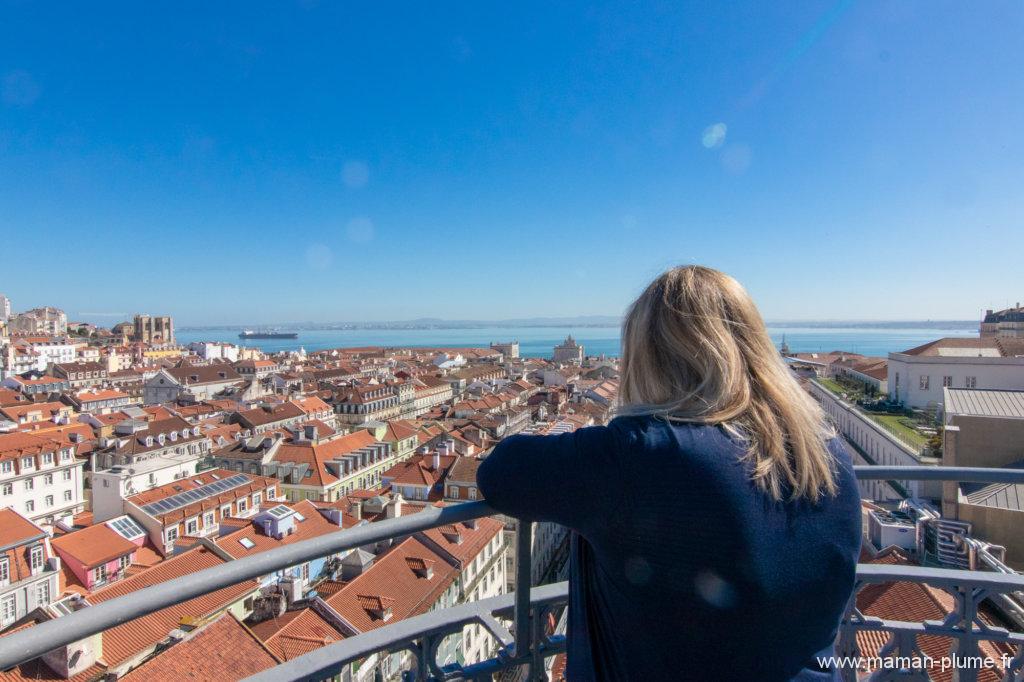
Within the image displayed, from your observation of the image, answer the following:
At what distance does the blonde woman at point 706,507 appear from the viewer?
34.5 inches

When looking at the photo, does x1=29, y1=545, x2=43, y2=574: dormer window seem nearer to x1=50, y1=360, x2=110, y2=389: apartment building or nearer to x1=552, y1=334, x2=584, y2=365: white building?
x1=50, y1=360, x2=110, y2=389: apartment building

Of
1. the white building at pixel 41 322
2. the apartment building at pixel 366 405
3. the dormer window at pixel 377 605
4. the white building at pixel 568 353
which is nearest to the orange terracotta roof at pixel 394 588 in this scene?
the dormer window at pixel 377 605

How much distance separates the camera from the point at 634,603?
96 cm

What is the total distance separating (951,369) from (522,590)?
103 ft

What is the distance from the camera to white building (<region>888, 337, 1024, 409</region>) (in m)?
24.0

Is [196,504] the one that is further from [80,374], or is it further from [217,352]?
[217,352]

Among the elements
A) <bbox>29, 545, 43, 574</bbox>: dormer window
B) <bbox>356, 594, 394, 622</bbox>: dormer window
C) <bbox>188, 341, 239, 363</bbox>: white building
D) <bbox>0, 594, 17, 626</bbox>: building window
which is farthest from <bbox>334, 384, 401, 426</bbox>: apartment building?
<bbox>188, 341, 239, 363</bbox>: white building

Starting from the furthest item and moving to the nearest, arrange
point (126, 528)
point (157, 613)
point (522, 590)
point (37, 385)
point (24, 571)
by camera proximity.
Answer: point (37, 385) → point (126, 528) → point (24, 571) → point (157, 613) → point (522, 590)

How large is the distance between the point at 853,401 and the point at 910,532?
24.5 meters

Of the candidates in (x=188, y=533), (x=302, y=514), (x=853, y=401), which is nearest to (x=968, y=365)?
(x=853, y=401)

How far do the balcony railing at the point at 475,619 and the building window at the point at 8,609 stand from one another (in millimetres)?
14560

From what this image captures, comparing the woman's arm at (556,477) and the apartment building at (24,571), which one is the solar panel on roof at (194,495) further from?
the woman's arm at (556,477)

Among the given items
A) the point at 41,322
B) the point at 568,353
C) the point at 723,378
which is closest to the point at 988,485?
the point at 723,378

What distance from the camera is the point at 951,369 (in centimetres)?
2584
